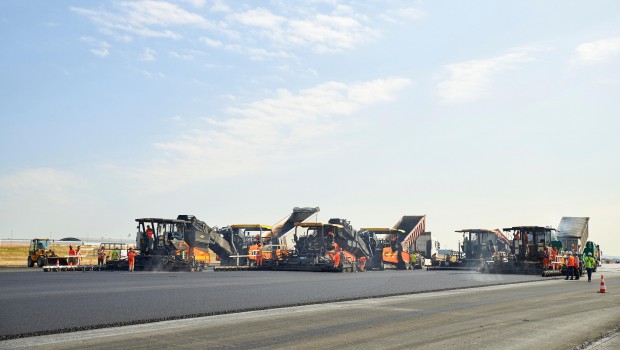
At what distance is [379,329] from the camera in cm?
1059

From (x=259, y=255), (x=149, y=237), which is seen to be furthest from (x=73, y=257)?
(x=259, y=255)

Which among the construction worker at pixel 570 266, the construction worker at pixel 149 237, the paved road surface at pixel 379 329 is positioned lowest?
the paved road surface at pixel 379 329

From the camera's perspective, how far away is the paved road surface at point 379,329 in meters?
8.97

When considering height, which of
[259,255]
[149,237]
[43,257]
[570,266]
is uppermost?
[149,237]

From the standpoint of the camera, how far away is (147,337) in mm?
9398

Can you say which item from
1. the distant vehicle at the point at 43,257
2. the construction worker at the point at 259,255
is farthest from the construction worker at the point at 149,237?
the construction worker at the point at 259,255

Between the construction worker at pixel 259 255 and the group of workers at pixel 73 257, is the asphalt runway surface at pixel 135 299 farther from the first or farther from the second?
the construction worker at pixel 259 255

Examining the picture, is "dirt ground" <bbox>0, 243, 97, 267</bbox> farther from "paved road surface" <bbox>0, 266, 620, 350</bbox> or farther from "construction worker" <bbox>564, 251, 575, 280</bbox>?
"paved road surface" <bbox>0, 266, 620, 350</bbox>

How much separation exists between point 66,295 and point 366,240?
2619 cm

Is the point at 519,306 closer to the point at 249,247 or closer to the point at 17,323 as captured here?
the point at 17,323

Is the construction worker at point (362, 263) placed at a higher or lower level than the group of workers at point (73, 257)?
lower

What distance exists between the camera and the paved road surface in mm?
8970

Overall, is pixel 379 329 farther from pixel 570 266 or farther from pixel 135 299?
pixel 570 266

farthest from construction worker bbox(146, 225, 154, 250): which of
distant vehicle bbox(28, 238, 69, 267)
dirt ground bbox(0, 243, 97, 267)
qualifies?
dirt ground bbox(0, 243, 97, 267)
